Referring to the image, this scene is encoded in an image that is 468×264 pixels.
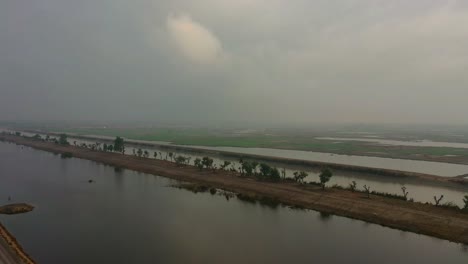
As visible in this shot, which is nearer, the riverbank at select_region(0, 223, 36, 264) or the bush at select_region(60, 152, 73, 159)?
the riverbank at select_region(0, 223, 36, 264)

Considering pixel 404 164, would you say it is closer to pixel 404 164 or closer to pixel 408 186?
pixel 404 164

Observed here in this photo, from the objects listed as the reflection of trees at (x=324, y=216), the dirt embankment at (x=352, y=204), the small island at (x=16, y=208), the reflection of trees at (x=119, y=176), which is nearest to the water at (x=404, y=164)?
the dirt embankment at (x=352, y=204)

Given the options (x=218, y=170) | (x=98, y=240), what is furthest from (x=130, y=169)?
(x=98, y=240)

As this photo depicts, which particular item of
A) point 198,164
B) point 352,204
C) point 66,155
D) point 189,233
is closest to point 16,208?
point 189,233

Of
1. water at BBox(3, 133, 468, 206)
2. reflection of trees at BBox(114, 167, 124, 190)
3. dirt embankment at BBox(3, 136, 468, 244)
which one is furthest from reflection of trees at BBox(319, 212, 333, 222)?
reflection of trees at BBox(114, 167, 124, 190)

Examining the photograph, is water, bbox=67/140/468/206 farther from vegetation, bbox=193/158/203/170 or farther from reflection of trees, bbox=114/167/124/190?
reflection of trees, bbox=114/167/124/190

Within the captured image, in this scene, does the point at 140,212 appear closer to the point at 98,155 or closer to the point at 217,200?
the point at 217,200
